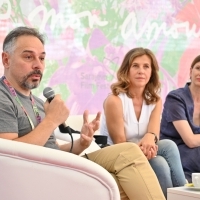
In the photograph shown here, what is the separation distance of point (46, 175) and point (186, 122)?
7.28 feet

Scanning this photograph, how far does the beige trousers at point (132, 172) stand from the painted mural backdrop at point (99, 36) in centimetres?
198

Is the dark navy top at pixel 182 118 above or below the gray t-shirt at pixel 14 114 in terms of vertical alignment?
below

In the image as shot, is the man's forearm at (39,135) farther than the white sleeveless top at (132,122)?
No

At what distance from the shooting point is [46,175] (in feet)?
4.99

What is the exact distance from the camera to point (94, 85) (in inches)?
183

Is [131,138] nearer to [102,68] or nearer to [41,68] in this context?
[41,68]

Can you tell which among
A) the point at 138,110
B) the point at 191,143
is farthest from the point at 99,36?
the point at 191,143

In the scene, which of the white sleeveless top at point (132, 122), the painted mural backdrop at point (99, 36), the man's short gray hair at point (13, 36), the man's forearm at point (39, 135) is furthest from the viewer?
the painted mural backdrop at point (99, 36)

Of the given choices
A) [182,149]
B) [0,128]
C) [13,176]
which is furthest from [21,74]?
[182,149]

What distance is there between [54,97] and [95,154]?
Result: 51 centimetres

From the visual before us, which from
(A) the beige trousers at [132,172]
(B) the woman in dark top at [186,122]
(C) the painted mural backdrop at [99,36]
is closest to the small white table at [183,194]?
(A) the beige trousers at [132,172]

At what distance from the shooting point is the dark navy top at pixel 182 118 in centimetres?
355

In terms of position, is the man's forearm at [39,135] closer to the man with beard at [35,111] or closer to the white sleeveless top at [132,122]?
the man with beard at [35,111]

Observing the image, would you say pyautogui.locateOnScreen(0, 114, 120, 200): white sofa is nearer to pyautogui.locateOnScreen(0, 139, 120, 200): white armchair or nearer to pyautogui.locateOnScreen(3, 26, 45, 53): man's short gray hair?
pyautogui.locateOnScreen(0, 139, 120, 200): white armchair
